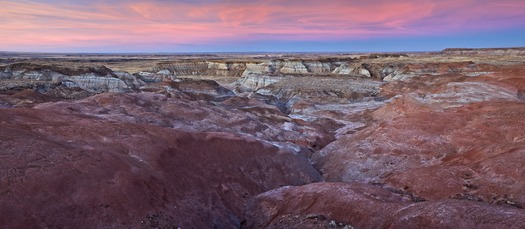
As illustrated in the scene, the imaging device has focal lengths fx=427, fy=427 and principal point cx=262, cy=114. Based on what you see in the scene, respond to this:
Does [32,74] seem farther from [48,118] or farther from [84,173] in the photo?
[84,173]

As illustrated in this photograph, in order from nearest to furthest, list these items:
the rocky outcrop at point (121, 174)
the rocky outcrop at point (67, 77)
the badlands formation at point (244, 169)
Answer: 1. the rocky outcrop at point (121, 174)
2. the badlands formation at point (244, 169)
3. the rocky outcrop at point (67, 77)

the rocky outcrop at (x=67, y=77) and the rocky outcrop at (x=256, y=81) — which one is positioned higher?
the rocky outcrop at (x=67, y=77)

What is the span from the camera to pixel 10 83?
64812 millimetres

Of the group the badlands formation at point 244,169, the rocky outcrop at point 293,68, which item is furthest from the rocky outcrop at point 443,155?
the rocky outcrop at point 293,68

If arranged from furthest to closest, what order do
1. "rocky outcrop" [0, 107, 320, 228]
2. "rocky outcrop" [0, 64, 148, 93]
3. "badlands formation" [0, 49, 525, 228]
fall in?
"rocky outcrop" [0, 64, 148, 93] → "badlands formation" [0, 49, 525, 228] → "rocky outcrop" [0, 107, 320, 228]

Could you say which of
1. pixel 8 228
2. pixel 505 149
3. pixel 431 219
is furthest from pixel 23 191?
pixel 505 149

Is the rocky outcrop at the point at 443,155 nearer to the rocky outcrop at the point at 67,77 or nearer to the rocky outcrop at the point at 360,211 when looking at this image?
the rocky outcrop at the point at 360,211

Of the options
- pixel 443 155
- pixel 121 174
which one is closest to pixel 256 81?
pixel 443 155

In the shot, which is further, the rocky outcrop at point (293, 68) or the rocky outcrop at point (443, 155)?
the rocky outcrop at point (293, 68)

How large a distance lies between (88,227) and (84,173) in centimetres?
280

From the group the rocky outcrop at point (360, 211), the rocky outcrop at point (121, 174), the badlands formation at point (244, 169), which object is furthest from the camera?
the badlands formation at point (244, 169)

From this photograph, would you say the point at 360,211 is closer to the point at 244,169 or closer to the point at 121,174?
the point at 244,169

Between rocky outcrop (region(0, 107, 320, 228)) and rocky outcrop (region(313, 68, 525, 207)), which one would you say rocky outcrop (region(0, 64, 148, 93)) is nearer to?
rocky outcrop (region(313, 68, 525, 207))

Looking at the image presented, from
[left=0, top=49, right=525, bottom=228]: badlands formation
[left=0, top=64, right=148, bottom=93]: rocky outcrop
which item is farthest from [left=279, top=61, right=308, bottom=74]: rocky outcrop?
[left=0, top=49, right=525, bottom=228]: badlands formation
